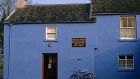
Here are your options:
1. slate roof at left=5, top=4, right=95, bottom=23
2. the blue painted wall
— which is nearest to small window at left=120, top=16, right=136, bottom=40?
the blue painted wall

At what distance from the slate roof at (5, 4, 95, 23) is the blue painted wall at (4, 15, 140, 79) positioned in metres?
0.59

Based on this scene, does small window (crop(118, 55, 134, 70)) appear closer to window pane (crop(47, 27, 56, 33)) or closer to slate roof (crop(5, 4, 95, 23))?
slate roof (crop(5, 4, 95, 23))

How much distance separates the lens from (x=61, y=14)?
3091 centimetres

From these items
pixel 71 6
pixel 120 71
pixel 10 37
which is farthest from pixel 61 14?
pixel 120 71

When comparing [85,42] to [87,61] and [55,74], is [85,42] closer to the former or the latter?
[87,61]

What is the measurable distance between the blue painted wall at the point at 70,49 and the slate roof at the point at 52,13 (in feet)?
1.93

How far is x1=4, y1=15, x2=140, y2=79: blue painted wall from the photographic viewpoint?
28578 mm

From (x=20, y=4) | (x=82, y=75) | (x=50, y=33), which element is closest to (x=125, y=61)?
(x=82, y=75)

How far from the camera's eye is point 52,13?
1232 inches

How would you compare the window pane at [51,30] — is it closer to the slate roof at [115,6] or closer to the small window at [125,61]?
the slate roof at [115,6]

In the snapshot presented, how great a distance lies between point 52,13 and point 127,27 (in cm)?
650

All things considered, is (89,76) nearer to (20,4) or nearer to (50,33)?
(50,33)

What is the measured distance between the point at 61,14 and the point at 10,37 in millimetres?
4616

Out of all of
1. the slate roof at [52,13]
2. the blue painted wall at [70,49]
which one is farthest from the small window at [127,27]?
the slate roof at [52,13]
